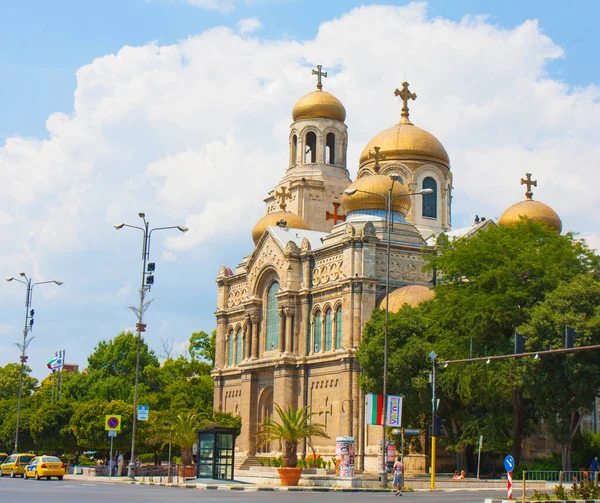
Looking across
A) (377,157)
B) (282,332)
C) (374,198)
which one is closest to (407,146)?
(377,157)

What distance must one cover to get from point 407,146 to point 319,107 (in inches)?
332

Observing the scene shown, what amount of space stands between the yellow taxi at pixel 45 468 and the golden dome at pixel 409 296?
2230 centimetres

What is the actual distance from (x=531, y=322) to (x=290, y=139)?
37.9m

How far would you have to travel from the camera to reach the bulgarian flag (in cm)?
4921

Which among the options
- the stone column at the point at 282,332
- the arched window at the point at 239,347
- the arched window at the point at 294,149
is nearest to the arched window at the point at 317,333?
the stone column at the point at 282,332

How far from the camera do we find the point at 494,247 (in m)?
54.0

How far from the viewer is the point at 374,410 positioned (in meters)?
49.6

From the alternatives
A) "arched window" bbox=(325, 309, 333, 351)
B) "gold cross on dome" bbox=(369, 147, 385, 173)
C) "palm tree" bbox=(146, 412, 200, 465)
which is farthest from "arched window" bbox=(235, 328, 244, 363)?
"palm tree" bbox=(146, 412, 200, 465)

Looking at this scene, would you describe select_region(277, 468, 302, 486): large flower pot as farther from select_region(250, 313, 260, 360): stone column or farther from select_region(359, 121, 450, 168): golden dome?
select_region(359, 121, 450, 168): golden dome

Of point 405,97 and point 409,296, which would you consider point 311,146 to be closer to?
point 405,97

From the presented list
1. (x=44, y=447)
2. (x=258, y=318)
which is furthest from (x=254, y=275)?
(x=44, y=447)

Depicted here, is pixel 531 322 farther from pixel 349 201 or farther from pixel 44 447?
pixel 44 447

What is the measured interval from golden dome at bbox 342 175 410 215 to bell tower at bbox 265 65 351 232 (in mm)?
10517

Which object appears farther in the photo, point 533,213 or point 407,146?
point 407,146
